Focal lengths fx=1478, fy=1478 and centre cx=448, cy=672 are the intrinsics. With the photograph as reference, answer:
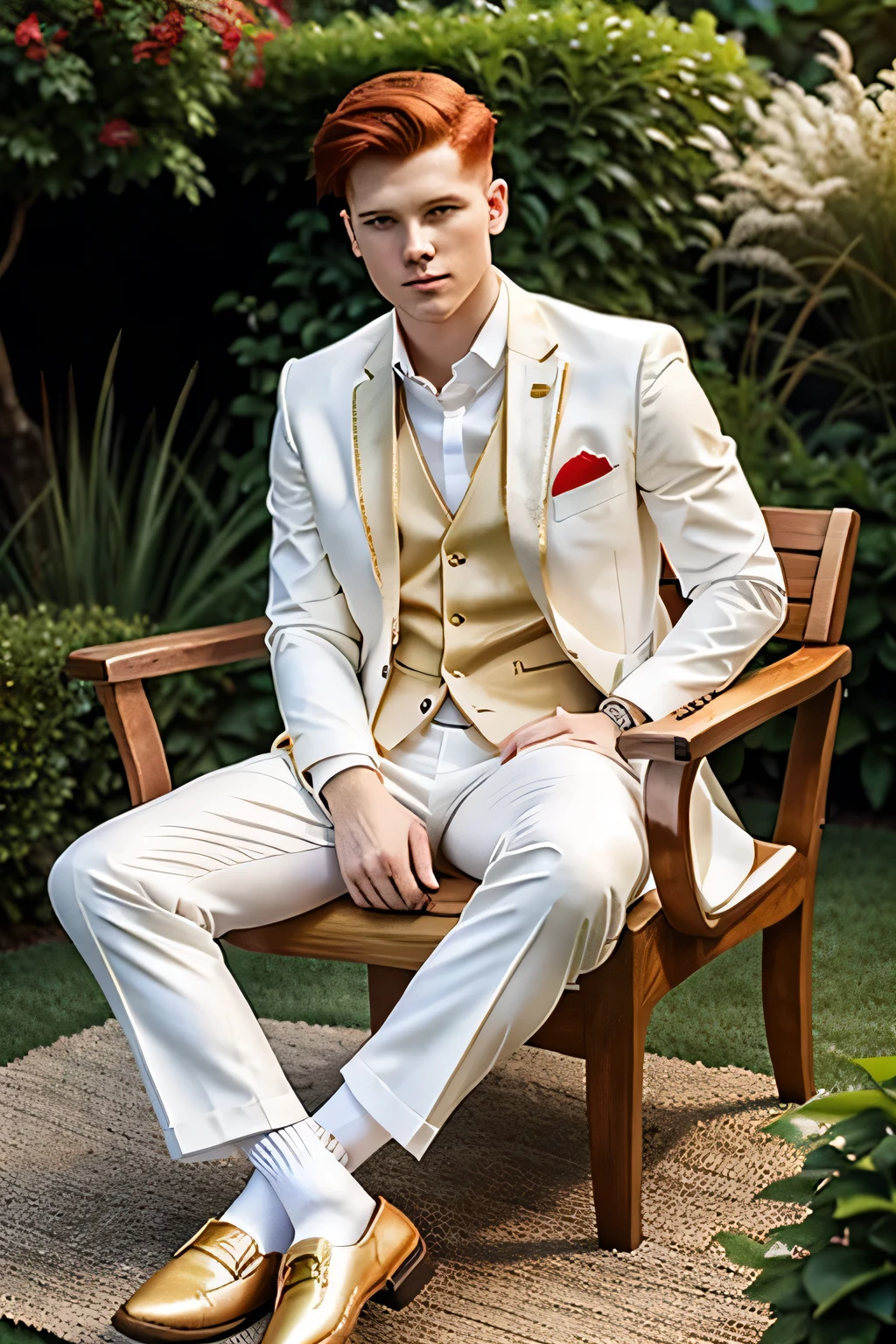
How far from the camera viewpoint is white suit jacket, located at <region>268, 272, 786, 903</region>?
7.10 ft

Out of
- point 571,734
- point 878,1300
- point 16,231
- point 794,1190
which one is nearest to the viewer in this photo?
point 878,1300

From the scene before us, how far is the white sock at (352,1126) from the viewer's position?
190 centimetres

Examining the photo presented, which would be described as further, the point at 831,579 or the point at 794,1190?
the point at 831,579

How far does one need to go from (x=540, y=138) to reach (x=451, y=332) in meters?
1.93

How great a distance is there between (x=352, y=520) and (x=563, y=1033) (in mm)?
834

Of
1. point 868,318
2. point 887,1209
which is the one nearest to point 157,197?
point 868,318

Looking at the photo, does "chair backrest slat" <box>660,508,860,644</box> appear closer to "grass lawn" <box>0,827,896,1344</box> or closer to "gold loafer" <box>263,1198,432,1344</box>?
"grass lawn" <box>0,827,896,1344</box>

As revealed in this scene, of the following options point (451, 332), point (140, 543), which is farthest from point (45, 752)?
point (451, 332)

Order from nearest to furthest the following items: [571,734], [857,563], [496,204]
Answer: [571,734], [496,204], [857,563]

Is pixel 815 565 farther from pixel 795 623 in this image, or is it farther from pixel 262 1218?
pixel 262 1218

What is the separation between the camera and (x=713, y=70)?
4262 millimetres

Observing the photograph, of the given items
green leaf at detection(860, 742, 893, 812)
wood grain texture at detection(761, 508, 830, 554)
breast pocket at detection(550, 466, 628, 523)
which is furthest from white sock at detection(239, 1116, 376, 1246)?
green leaf at detection(860, 742, 893, 812)

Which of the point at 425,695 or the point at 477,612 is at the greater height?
the point at 477,612

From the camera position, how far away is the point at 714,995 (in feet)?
9.89
